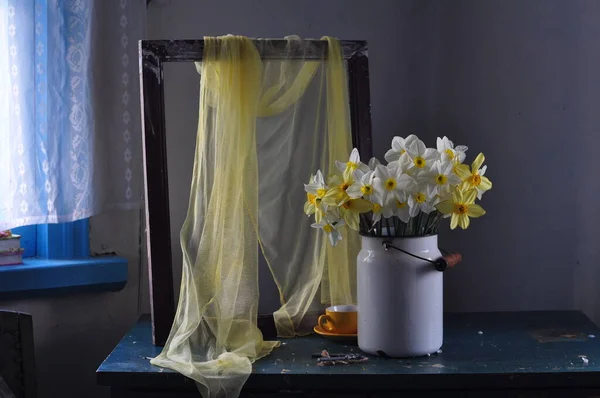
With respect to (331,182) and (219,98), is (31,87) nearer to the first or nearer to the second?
(219,98)

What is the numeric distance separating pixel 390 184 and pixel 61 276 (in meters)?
0.83

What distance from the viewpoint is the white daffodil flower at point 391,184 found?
56.1 inches

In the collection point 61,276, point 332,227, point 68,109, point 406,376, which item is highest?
point 68,109

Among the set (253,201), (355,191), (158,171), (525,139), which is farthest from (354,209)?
(525,139)

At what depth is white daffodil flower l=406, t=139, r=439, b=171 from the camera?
1438mm

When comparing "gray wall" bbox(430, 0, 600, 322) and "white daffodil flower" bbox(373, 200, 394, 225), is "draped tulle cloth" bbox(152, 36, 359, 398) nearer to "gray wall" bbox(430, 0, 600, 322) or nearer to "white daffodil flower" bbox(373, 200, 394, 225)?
"white daffodil flower" bbox(373, 200, 394, 225)

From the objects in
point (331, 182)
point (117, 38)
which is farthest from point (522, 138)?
point (117, 38)

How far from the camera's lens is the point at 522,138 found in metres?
1.87

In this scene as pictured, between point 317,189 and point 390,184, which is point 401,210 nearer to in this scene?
point 390,184

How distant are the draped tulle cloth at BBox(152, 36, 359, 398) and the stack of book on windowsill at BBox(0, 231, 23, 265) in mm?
437

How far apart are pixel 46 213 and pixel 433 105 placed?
1.01 metres

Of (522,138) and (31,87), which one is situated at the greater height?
(31,87)

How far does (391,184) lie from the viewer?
143 cm

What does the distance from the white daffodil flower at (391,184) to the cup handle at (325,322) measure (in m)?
0.34
